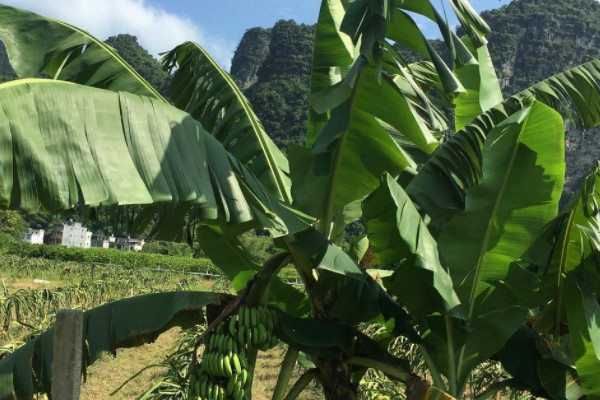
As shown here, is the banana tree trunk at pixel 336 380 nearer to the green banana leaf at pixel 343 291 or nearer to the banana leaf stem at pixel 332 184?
the green banana leaf at pixel 343 291

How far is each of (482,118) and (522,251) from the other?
2.21 ft

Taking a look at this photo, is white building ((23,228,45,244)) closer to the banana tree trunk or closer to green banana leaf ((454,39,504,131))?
green banana leaf ((454,39,504,131))

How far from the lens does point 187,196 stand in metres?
2.36

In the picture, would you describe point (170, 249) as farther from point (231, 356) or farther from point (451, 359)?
point (231, 356)

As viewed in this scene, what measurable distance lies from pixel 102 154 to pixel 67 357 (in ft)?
2.19

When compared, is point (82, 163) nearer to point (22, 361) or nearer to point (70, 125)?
point (70, 125)

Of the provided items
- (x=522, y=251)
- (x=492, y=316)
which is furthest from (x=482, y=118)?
(x=492, y=316)

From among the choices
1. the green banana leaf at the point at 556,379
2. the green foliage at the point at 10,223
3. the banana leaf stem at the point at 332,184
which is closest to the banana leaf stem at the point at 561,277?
the green banana leaf at the point at 556,379

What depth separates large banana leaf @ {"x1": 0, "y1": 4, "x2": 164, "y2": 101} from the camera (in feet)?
10.2

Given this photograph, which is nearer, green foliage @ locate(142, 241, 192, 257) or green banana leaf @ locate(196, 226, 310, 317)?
green banana leaf @ locate(196, 226, 310, 317)

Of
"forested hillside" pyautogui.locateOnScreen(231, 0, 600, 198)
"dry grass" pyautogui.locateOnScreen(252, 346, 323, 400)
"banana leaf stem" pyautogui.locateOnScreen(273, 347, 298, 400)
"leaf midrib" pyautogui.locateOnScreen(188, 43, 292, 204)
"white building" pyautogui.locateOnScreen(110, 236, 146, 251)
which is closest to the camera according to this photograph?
"banana leaf stem" pyautogui.locateOnScreen(273, 347, 298, 400)

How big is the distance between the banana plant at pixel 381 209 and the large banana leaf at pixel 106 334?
0.11 feet

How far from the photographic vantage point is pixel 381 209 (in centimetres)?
298

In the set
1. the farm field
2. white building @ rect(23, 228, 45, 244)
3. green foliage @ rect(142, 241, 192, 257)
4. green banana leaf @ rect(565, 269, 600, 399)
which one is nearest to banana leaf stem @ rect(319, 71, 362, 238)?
green banana leaf @ rect(565, 269, 600, 399)
